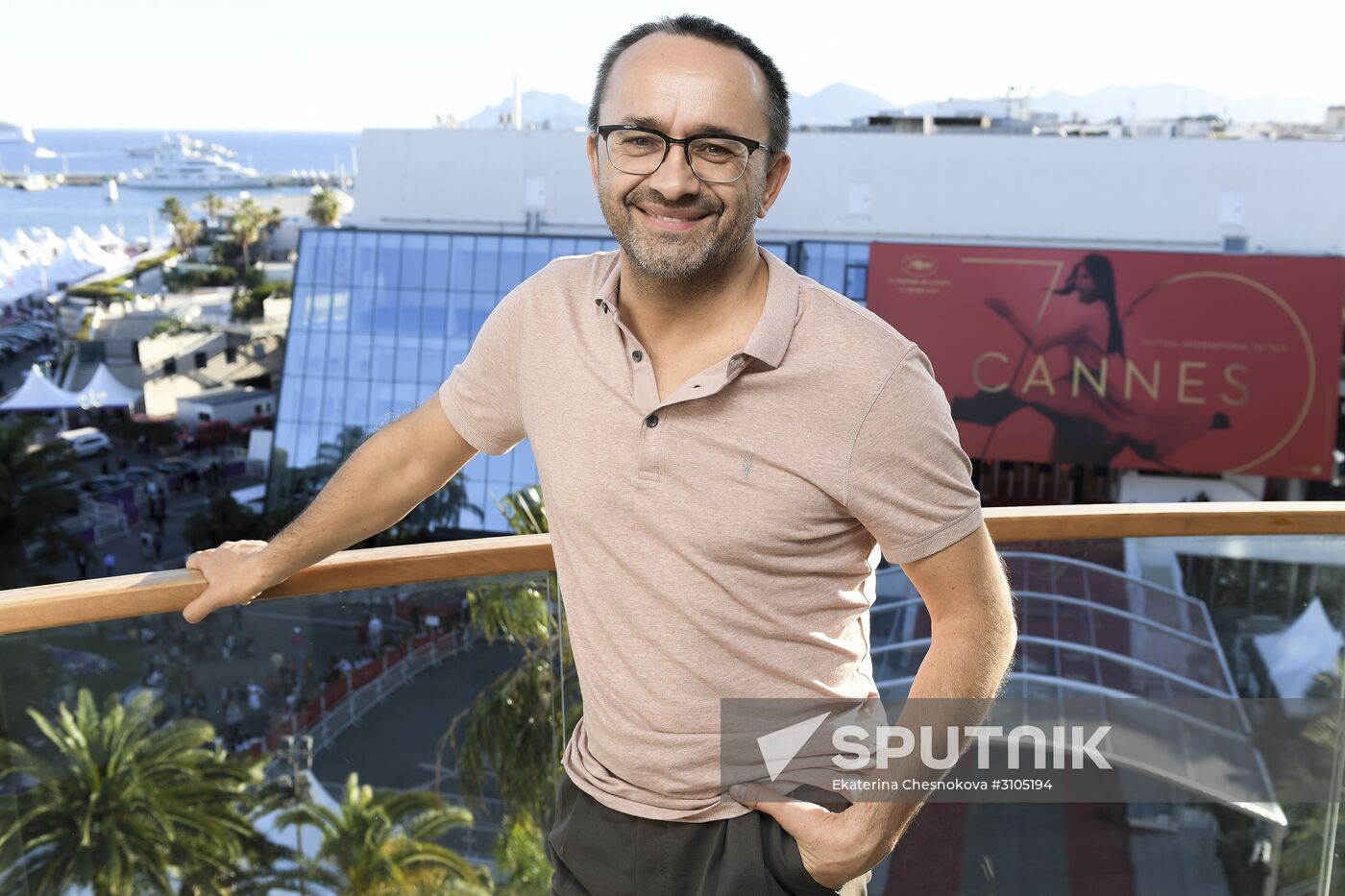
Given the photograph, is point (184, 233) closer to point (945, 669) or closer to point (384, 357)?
point (384, 357)

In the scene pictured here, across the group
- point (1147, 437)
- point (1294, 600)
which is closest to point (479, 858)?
point (1294, 600)

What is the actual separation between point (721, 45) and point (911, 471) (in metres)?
0.63

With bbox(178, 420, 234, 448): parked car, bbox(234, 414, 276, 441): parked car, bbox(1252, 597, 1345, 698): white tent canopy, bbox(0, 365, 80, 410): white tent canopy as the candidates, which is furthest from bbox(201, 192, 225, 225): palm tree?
bbox(1252, 597, 1345, 698): white tent canopy

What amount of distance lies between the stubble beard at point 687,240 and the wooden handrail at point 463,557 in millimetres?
905

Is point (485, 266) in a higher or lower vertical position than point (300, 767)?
higher

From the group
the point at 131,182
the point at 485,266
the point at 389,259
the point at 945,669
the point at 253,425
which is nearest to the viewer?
the point at 945,669

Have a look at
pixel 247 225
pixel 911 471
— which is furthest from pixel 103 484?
pixel 911 471

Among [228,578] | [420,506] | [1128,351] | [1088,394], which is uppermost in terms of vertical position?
[228,578]

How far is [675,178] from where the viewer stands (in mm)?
1639

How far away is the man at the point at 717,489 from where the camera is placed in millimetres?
Answer: 1589

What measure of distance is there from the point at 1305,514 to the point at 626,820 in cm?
169

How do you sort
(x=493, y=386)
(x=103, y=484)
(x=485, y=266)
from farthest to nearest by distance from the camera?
1. (x=103, y=484)
2. (x=485, y=266)
3. (x=493, y=386)

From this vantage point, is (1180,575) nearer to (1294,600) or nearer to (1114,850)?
(1294,600)

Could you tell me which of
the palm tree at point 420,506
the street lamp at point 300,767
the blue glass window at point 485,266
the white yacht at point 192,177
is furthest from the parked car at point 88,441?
the white yacht at point 192,177
